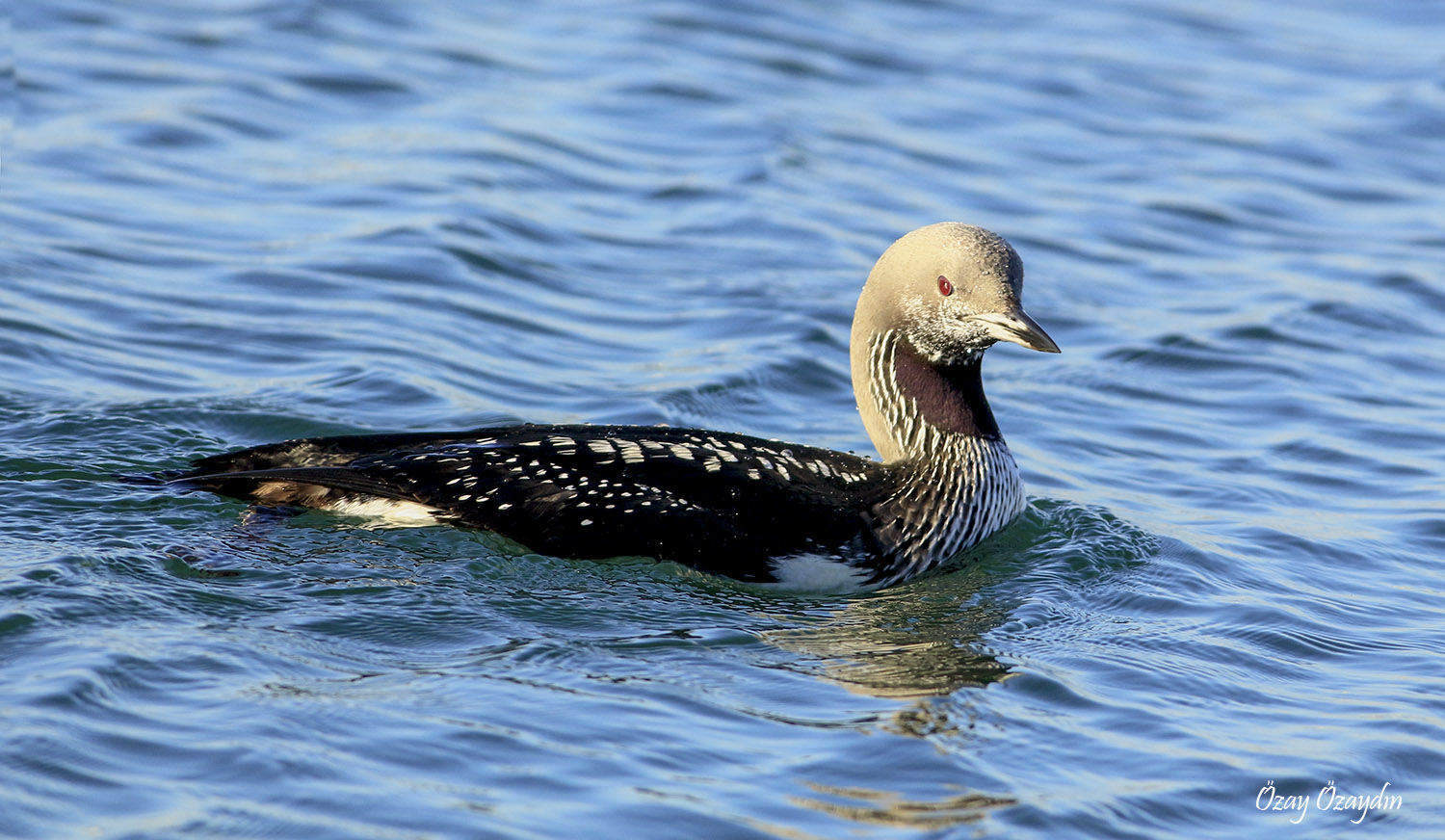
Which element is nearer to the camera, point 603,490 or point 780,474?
point 603,490

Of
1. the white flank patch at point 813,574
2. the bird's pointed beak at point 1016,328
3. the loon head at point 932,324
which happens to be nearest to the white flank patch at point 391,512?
the white flank patch at point 813,574

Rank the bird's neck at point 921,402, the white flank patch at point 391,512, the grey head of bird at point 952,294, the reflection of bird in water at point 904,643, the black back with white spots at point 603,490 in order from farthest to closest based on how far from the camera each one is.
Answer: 1. the bird's neck at point 921,402
2. the grey head of bird at point 952,294
3. the white flank patch at point 391,512
4. the black back with white spots at point 603,490
5. the reflection of bird in water at point 904,643

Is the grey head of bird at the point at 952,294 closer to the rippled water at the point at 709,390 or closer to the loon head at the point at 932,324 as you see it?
the loon head at the point at 932,324

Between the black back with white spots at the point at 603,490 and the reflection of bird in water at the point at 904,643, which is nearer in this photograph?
the reflection of bird in water at the point at 904,643

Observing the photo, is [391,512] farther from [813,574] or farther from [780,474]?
[813,574]

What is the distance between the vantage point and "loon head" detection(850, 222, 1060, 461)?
6.24 metres

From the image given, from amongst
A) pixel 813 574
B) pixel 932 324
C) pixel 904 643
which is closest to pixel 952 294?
pixel 932 324

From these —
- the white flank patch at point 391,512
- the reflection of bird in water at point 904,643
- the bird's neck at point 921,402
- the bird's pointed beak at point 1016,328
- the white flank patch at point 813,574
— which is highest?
the bird's pointed beak at point 1016,328

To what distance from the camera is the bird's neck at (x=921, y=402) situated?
21.4ft

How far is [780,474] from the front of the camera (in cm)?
612

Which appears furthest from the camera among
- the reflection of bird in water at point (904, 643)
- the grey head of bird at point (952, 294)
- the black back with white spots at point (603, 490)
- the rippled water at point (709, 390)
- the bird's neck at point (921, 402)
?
the bird's neck at point (921, 402)

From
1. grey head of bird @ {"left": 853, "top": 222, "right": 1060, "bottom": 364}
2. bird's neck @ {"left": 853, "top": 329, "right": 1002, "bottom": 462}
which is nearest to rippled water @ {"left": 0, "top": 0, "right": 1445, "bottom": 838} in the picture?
bird's neck @ {"left": 853, "top": 329, "right": 1002, "bottom": 462}

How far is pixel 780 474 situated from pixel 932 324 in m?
0.81

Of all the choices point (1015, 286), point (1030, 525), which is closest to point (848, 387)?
point (1030, 525)
